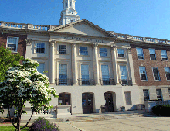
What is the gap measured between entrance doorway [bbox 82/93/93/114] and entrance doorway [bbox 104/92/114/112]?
2455mm

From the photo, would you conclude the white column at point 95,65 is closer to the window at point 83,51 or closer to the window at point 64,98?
the window at point 83,51

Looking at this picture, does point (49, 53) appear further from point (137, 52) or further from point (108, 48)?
point (137, 52)

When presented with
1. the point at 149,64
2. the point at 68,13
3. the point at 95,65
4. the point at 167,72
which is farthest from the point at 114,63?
the point at 68,13

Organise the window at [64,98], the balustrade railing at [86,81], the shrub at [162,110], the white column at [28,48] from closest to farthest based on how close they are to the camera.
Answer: the shrub at [162,110]
the window at [64,98]
the white column at [28,48]
the balustrade railing at [86,81]

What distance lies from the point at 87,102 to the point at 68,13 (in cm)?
5166

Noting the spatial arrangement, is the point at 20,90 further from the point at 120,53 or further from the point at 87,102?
the point at 120,53

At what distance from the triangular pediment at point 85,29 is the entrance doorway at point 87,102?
9780 mm

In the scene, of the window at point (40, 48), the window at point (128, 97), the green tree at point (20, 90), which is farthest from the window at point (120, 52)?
the green tree at point (20, 90)

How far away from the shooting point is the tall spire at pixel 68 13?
6271 cm

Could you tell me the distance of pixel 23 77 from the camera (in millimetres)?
6223

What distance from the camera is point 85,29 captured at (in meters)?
24.0

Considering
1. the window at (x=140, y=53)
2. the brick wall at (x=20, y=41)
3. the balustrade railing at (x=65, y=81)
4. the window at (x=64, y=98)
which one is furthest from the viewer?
the window at (x=140, y=53)

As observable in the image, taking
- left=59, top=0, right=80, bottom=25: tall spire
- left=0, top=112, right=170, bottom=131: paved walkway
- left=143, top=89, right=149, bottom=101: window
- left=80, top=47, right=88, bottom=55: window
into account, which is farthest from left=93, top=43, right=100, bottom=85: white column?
left=59, top=0, right=80, bottom=25: tall spire

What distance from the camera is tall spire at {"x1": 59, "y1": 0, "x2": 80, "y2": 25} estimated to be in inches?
2469
